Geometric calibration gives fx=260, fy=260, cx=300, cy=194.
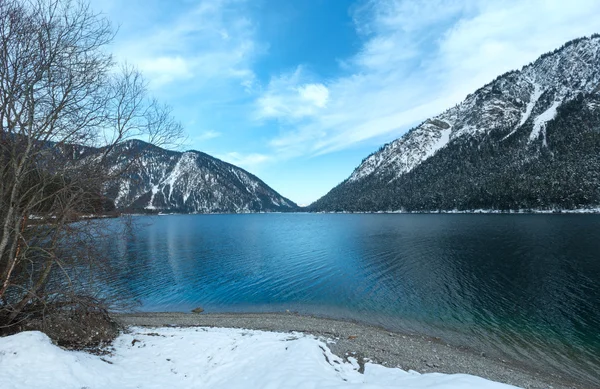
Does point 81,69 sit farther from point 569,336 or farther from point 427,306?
point 569,336

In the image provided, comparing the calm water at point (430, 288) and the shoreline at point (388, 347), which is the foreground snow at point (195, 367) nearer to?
the shoreline at point (388, 347)

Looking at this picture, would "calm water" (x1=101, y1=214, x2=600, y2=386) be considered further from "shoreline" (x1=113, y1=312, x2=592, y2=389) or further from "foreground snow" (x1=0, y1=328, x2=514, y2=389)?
"foreground snow" (x1=0, y1=328, x2=514, y2=389)

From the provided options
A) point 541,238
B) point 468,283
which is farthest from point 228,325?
point 541,238

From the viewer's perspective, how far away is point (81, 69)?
30.4ft

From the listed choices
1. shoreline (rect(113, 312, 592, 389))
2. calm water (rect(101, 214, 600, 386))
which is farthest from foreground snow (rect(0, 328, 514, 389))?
calm water (rect(101, 214, 600, 386))

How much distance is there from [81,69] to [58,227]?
19.7 feet

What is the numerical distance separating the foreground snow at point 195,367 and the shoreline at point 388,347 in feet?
8.40

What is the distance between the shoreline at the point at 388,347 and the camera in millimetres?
13617

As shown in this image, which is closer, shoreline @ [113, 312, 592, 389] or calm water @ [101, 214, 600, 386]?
shoreline @ [113, 312, 592, 389]

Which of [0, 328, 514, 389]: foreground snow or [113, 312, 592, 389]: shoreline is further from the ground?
[0, 328, 514, 389]: foreground snow

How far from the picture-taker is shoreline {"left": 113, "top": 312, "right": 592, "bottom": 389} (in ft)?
44.7

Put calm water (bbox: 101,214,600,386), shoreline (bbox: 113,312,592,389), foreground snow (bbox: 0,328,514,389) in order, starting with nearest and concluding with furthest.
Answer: foreground snow (bbox: 0,328,514,389), shoreline (bbox: 113,312,592,389), calm water (bbox: 101,214,600,386)

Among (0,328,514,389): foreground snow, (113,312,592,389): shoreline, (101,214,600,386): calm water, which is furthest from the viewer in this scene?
(101,214,600,386): calm water

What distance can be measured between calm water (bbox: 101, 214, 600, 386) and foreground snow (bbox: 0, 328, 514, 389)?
209 inches
